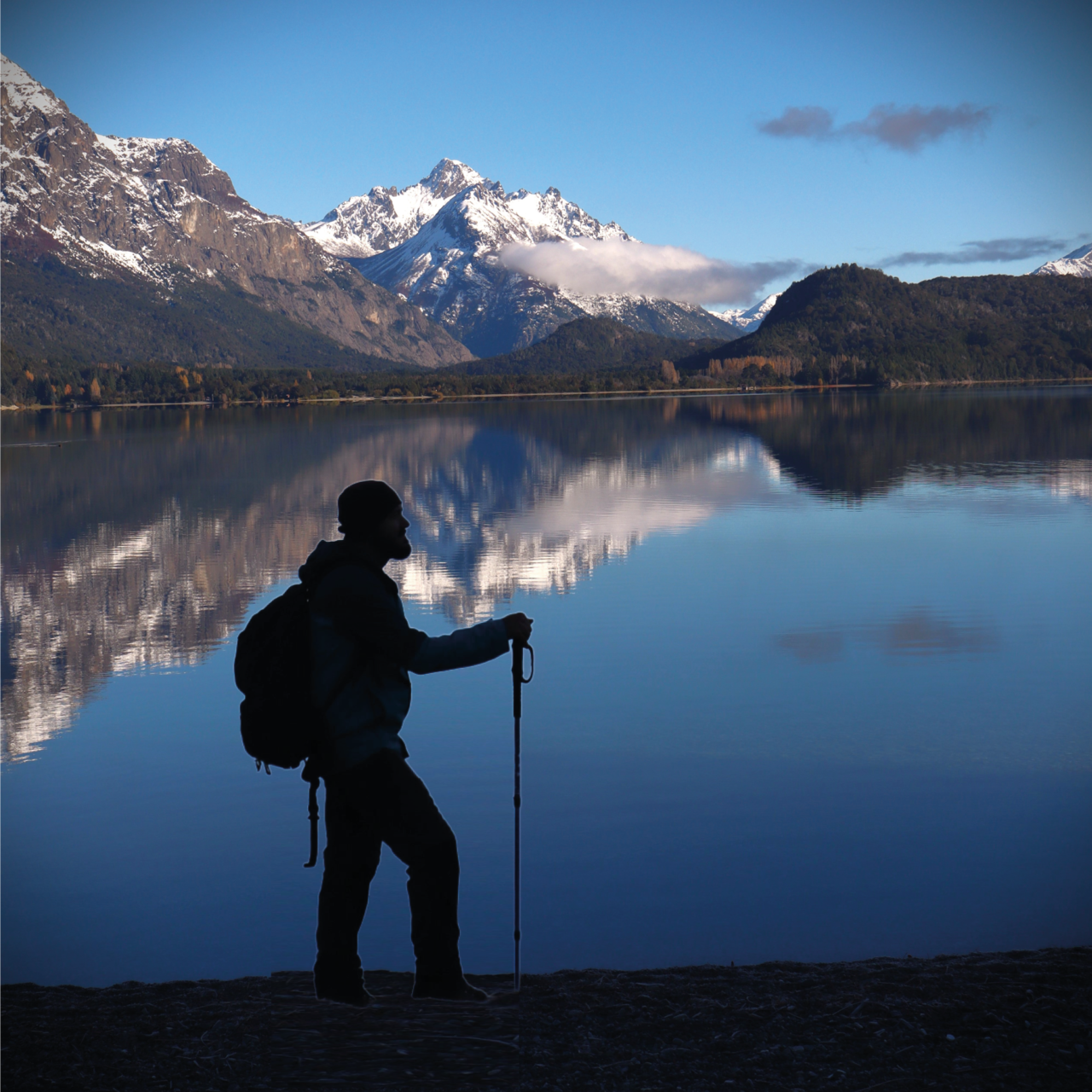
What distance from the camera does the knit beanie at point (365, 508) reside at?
19.9 ft

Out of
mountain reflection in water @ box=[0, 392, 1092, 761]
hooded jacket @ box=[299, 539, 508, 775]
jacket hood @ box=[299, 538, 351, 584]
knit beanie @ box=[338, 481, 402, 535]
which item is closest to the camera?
hooded jacket @ box=[299, 539, 508, 775]

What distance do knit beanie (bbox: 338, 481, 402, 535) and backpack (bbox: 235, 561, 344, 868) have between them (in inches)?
12.4

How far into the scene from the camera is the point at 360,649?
5.92m

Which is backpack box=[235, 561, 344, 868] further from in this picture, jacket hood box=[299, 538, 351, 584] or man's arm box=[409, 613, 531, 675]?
man's arm box=[409, 613, 531, 675]

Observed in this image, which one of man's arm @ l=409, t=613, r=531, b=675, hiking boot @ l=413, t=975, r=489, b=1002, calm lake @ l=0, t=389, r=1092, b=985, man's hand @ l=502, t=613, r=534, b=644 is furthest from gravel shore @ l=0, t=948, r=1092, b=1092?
man's hand @ l=502, t=613, r=534, b=644

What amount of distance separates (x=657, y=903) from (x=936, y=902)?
2.08 meters

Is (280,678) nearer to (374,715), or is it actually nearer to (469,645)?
(374,715)

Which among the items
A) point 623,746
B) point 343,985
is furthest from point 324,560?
point 623,746

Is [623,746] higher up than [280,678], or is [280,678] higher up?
[280,678]

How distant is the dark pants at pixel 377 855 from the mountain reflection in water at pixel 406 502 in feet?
28.3

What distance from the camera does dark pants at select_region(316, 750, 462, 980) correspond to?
5926 millimetres

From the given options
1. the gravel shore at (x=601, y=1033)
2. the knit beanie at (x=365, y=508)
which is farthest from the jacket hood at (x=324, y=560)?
the gravel shore at (x=601, y=1033)

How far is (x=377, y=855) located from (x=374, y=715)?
0.84 meters

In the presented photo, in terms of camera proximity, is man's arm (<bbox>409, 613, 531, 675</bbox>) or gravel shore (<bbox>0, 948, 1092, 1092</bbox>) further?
man's arm (<bbox>409, 613, 531, 675</bbox>)
